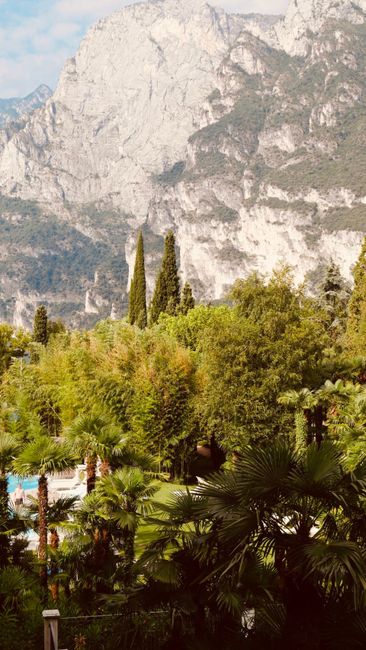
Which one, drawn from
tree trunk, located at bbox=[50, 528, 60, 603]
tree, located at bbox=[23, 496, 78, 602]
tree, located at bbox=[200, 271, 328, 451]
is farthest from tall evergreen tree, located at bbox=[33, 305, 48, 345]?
tree trunk, located at bbox=[50, 528, 60, 603]

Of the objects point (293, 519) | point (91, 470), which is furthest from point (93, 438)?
point (293, 519)

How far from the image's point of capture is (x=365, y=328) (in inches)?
1126

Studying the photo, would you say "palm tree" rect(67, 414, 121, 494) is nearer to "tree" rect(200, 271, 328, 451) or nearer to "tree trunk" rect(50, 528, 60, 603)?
"tree trunk" rect(50, 528, 60, 603)

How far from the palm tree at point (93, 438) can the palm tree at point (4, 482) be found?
45.8 inches

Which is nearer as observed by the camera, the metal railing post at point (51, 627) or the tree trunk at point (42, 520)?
the metal railing post at point (51, 627)

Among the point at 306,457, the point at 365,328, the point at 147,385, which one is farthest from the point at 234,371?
the point at 306,457

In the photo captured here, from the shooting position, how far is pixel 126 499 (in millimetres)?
11367

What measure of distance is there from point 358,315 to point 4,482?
76.4 ft

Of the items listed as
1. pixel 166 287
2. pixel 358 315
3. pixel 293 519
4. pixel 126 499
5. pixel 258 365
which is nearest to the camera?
pixel 293 519

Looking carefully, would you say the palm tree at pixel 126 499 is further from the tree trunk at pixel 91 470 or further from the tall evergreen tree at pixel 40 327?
the tall evergreen tree at pixel 40 327

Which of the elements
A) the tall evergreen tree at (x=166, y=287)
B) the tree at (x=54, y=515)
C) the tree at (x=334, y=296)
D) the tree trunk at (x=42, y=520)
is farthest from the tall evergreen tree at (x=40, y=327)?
the tree trunk at (x=42, y=520)

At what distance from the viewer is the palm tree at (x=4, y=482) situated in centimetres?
1101

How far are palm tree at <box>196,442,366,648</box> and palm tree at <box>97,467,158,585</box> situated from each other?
17.0 feet

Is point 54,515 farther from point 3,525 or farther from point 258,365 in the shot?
point 258,365
